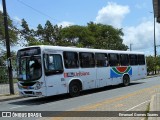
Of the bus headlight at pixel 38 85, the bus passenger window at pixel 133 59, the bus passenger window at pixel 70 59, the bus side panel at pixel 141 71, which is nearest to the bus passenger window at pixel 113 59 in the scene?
the bus passenger window at pixel 133 59

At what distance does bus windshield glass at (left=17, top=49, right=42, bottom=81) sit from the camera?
58.0 ft

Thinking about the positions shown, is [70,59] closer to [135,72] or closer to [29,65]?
[29,65]

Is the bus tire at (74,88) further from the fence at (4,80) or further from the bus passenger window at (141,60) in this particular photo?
the bus passenger window at (141,60)

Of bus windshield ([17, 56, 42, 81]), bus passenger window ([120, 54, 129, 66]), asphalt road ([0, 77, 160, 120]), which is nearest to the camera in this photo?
asphalt road ([0, 77, 160, 120])

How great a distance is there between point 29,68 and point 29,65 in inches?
7.0

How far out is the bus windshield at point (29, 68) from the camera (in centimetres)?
1767

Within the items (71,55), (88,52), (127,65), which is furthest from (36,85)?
(127,65)

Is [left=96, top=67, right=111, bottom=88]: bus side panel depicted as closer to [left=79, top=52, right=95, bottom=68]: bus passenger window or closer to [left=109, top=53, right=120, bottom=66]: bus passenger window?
[left=79, top=52, right=95, bottom=68]: bus passenger window

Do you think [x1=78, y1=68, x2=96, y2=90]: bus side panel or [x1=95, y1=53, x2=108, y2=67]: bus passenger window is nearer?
[x1=78, y1=68, x2=96, y2=90]: bus side panel

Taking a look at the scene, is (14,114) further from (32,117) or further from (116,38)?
(116,38)

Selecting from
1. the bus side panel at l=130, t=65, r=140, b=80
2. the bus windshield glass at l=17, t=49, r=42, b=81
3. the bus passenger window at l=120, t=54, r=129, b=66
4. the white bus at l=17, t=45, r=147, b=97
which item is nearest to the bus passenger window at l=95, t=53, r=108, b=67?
the white bus at l=17, t=45, r=147, b=97

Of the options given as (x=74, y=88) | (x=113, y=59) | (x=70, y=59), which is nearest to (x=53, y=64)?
(x=70, y=59)

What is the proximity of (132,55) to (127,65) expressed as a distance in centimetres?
119

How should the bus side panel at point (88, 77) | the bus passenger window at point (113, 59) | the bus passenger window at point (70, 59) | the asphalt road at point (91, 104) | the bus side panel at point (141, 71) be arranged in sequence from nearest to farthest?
the asphalt road at point (91, 104) < the bus passenger window at point (70, 59) < the bus side panel at point (88, 77) < the bus passenger window at point (113, 59) < the bus side panel at point (141, 71)
